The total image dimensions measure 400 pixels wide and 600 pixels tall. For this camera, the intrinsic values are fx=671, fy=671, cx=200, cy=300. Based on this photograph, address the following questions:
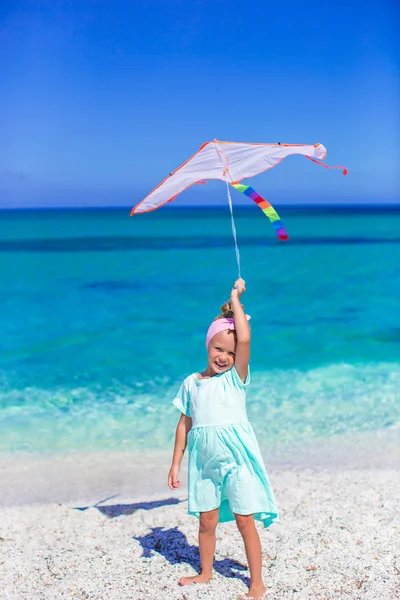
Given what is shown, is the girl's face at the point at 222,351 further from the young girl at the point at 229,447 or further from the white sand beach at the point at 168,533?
the white sand beach at the point at 168,533

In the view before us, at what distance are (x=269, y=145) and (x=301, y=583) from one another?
7.67 feet

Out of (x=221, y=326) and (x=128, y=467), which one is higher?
(x=221, y=326)

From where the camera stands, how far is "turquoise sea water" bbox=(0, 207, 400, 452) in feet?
22.7

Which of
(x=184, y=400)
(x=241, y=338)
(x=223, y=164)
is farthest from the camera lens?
(x=223, y=164)

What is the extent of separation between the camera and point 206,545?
3541 millimetres

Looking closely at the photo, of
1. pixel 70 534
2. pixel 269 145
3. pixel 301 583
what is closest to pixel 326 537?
pixel 301 583

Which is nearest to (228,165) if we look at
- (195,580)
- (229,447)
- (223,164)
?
(223,164)

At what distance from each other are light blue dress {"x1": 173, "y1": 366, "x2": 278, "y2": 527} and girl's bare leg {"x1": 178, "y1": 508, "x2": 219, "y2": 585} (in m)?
0.07

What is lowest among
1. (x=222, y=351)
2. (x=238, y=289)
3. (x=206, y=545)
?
(x=206, y=545)

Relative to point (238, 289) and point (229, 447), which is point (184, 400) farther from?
point (238, 289)

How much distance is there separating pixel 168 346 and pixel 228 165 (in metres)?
7.82

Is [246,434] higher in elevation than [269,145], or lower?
lower

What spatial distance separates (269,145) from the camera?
362 cm

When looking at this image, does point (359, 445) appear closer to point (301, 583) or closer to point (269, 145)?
point (301, 583)
